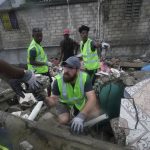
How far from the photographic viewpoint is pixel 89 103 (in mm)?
4004

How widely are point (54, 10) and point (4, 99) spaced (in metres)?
4.73

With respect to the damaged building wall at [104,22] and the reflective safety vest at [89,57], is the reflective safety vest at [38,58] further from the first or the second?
the damaged building wall at [104,22]

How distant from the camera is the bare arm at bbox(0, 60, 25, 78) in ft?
10.4

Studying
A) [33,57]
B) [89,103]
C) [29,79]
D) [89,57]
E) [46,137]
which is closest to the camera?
[46,137]

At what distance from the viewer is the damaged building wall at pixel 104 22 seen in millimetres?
9688

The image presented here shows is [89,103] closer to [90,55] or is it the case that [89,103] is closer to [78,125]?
[78,125]

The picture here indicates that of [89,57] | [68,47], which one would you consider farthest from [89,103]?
[68,47]

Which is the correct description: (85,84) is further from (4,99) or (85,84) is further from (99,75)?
(99,75)

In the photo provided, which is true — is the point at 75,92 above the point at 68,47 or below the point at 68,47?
above

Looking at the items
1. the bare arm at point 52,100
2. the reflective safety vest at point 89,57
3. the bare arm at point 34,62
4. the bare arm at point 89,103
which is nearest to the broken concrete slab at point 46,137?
the bare arm at point 89,103

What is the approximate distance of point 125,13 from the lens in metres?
9.72

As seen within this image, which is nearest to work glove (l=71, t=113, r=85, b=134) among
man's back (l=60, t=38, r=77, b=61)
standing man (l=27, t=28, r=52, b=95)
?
standing man (l=27, t=28, r=52, b=95)

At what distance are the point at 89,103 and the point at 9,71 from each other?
1.26 m

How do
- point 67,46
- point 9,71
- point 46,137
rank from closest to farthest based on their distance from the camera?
point 9,71 < point 46,137 < point 67,46
